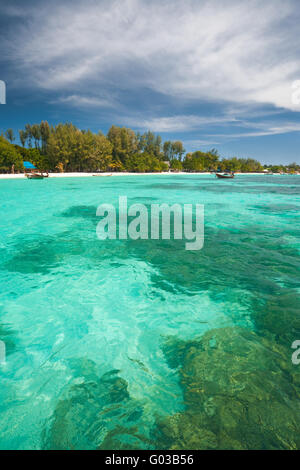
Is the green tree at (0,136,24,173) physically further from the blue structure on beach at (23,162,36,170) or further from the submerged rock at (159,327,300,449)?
the submerged rock at (159,327,300,449)

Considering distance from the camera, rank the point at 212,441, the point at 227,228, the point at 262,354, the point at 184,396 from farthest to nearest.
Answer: the point at 227,228 < the point at 262,354 < the point at 184,396 < the point at 212,441

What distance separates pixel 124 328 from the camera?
3834mm

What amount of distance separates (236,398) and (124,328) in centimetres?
196

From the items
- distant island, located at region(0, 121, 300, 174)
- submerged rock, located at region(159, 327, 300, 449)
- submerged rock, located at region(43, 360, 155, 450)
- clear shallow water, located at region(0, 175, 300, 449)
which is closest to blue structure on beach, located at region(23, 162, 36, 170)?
distant island, located at region(0, 121, 300, 174)

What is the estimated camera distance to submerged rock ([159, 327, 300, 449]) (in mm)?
2104

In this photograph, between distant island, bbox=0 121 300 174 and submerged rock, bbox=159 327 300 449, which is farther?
distant island, bbox=0 121 300 174

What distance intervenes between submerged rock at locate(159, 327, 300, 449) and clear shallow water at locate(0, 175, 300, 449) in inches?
0.9

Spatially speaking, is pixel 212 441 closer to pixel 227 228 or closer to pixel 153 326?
pixel 153 326

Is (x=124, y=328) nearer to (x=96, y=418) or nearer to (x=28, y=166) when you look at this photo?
(x=96, y=418)

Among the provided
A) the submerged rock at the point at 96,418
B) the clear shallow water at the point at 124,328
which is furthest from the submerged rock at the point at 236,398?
the submerged rock at the point at 96,418

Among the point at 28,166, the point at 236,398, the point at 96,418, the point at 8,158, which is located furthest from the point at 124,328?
the point at 28,166

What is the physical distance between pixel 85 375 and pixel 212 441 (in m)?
1.63

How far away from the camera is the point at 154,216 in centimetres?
1234

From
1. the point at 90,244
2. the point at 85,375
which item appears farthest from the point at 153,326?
the point at 90,244
